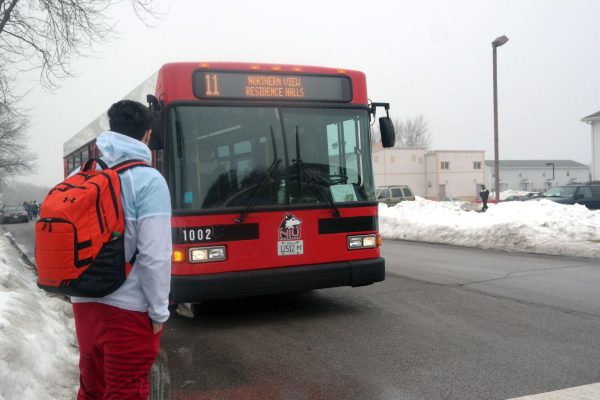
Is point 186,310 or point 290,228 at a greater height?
point 290,228

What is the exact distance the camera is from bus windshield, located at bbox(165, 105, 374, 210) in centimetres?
603

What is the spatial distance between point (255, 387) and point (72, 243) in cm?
255

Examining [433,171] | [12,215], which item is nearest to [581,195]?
[12,215]

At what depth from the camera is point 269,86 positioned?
6496 mm

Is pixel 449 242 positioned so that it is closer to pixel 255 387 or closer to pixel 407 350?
pixel 407 350

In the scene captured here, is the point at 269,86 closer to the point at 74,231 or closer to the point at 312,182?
the point at 312,182

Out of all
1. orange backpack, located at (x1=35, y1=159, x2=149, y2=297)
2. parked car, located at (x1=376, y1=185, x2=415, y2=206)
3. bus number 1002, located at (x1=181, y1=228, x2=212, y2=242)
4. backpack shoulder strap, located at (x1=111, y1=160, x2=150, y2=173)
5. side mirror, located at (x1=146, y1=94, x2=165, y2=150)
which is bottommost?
parked car, located at (x1=376, y1=185, x2=415, y2=206)

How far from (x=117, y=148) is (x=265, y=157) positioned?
3.67 meters

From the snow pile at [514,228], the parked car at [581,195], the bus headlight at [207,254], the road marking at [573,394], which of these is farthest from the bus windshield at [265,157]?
the parked car at [581,195]

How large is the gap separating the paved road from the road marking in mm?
103

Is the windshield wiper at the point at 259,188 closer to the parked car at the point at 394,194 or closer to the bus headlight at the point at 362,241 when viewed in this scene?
the bus headlight at the point at 362,241

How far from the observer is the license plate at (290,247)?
6.31 meters

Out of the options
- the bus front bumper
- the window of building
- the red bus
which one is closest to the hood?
the red bus

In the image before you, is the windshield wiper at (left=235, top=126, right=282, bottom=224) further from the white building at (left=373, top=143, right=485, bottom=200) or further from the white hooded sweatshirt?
the white building at (left=373, top=143, right=485, bottom=200)
